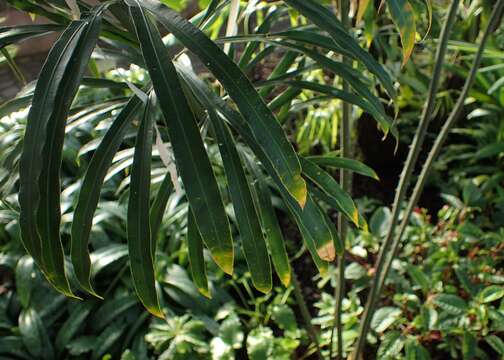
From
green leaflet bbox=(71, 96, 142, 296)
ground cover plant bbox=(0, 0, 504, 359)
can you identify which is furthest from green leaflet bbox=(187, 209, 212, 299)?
green leaflet bbox=(71, 96, 142, 296)

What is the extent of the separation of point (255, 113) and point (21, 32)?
343 mm

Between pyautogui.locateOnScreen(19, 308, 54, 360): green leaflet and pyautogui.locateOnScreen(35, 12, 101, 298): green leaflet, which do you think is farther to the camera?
pyautogui.locateOnScreen(19, 308, 54, 360): green leaflet

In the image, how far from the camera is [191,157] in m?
0.60

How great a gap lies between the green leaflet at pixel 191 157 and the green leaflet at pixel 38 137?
0.30 feet

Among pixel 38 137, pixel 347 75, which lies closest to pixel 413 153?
pixel 347 75

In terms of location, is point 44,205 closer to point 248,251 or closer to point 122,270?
point 248,251

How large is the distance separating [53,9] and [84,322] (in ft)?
3.78

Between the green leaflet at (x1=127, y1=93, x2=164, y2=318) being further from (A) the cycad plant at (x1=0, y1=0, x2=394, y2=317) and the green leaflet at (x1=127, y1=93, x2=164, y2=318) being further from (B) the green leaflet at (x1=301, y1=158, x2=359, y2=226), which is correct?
(B) the green leaflet at (x1=301, y1=158, x2=359, y2=226)

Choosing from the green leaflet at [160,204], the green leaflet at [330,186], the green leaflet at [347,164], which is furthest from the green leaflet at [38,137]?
the green leaflet at [347,164]

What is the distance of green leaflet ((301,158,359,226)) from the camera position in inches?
33.1

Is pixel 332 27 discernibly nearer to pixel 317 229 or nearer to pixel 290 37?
pixel 290 37

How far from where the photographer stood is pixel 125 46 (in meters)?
0.95

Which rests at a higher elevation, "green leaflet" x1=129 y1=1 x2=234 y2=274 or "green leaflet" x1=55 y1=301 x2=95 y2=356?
"green leaflet" x1=129 y1=1 x2=234 y2=274

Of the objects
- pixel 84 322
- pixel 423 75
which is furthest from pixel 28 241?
pixel 423 75
